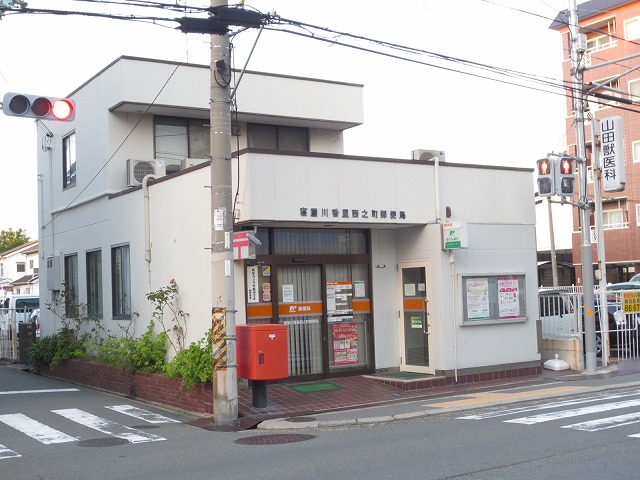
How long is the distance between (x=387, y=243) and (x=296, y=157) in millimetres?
3578

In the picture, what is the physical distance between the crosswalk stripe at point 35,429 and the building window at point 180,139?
27.8 ft

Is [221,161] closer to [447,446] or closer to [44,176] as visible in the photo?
[447,446]

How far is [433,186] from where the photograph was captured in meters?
16.8

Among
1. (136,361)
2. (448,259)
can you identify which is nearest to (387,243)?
(448,259)

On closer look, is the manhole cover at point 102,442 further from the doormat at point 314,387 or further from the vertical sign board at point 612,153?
the vertical sign board at point 612,153

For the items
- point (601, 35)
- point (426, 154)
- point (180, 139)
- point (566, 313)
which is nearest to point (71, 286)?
point (180, 139)

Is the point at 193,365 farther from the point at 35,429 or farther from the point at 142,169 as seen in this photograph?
the point at 142,169

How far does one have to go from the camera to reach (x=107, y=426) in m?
13.0

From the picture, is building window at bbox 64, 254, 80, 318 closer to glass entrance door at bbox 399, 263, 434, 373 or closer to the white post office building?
the white post office building

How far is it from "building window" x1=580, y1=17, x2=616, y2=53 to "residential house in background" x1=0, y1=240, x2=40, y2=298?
45904 mm

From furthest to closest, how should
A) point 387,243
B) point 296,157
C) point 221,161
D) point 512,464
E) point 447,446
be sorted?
point 387,243
point 296,157
point 221,161
point 447,446
point 512,464

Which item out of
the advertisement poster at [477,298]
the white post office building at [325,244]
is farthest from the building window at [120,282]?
the advertisement poster at [477,298]

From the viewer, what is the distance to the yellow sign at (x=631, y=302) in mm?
19531

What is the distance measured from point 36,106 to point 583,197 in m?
12.3
